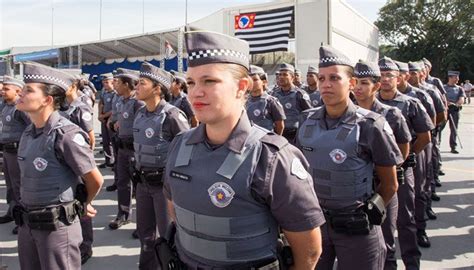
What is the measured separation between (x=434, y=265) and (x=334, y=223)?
7.87 feet

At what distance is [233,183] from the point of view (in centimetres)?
169

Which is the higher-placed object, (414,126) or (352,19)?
(352,19)

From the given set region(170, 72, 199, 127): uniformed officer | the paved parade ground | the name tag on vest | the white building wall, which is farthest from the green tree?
the name tag on vest

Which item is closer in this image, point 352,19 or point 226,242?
point 226,242

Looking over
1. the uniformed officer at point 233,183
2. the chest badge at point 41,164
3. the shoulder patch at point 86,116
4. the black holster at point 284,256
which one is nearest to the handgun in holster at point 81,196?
the chest badge at point 41,164

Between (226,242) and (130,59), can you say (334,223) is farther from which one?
(130,59)

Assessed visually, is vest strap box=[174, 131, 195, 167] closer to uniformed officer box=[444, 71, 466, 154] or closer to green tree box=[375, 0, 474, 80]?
uniformed officer box=[444, 71, 466, 154]

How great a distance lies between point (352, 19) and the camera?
84.4ft

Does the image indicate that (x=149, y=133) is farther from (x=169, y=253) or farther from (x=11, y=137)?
(x=11, y=137)

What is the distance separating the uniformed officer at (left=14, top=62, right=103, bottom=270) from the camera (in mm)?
2740

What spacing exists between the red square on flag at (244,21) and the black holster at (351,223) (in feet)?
68.6

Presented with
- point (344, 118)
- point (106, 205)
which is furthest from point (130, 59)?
point (344, 118)

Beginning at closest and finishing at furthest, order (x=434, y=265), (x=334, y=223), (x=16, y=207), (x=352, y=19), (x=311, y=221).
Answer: (x=311, y=221) < (x=334, y=223) < (x=16, y=207) < (x=434, y=265) < (x=352, y=19)

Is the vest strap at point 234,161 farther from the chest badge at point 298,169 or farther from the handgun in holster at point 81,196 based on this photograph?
the handgun in holster at point 81,196
